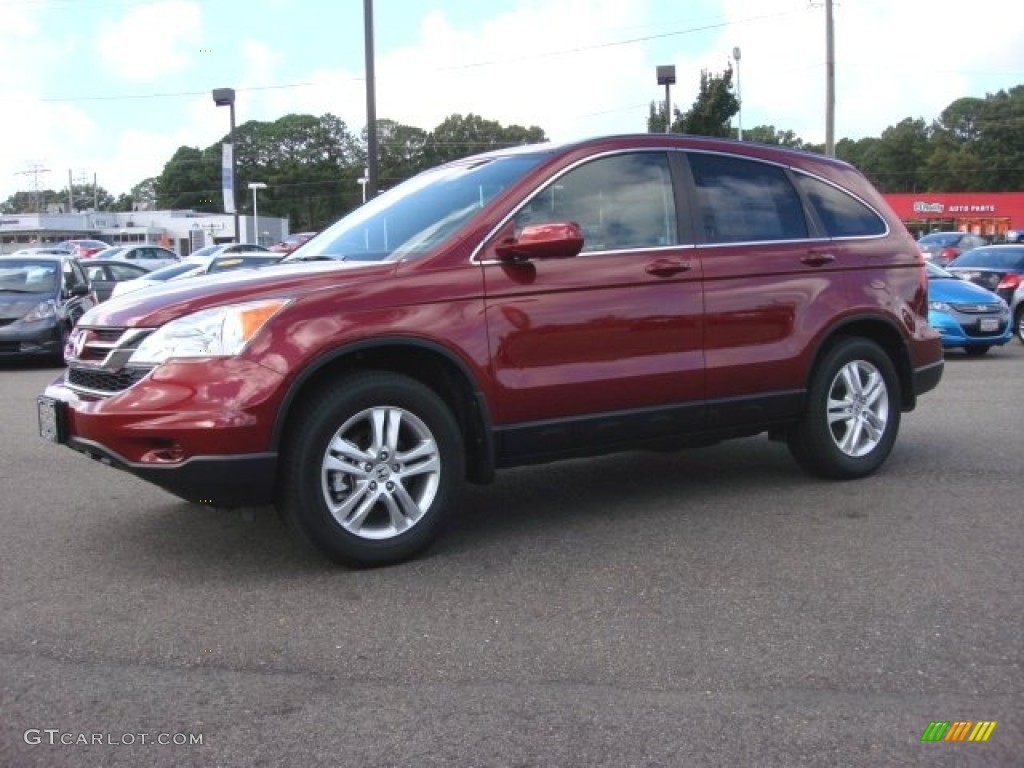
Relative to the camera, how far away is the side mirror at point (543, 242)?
465cm

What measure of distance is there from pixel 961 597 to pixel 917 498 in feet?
5.48

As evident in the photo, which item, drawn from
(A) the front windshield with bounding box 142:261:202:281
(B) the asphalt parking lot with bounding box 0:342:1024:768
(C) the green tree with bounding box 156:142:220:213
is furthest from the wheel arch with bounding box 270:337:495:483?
(C) the green tree with bounding box 156:142:220:213

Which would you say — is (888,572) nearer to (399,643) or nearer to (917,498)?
(917,498)

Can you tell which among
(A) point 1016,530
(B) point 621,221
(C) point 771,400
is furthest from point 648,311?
(A) point 1016,530

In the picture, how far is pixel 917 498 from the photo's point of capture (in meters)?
5.74

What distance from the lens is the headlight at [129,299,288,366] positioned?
4.21m

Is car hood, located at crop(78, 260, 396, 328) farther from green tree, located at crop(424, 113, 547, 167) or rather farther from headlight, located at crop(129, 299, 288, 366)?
green tree, located at crop(424, 113, 547, 167)

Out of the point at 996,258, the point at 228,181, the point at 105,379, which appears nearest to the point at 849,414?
the point at 105,379

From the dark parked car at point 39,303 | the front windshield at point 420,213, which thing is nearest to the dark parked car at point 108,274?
the dark parked car at point 39,303

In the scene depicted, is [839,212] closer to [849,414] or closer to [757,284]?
[757,284]

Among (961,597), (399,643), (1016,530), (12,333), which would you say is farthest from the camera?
(12,333)

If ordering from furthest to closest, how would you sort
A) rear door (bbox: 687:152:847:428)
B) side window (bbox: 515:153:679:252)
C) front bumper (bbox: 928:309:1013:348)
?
front bumper (bbox: 928:309:1013:348), rear door (bbox: 687:152:847:428), side window (bbox: 515:153:679:252)

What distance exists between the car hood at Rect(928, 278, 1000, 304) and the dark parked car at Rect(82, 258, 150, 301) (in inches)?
555

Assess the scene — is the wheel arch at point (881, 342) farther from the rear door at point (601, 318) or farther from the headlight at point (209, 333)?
the headlight at point (209, 333)
